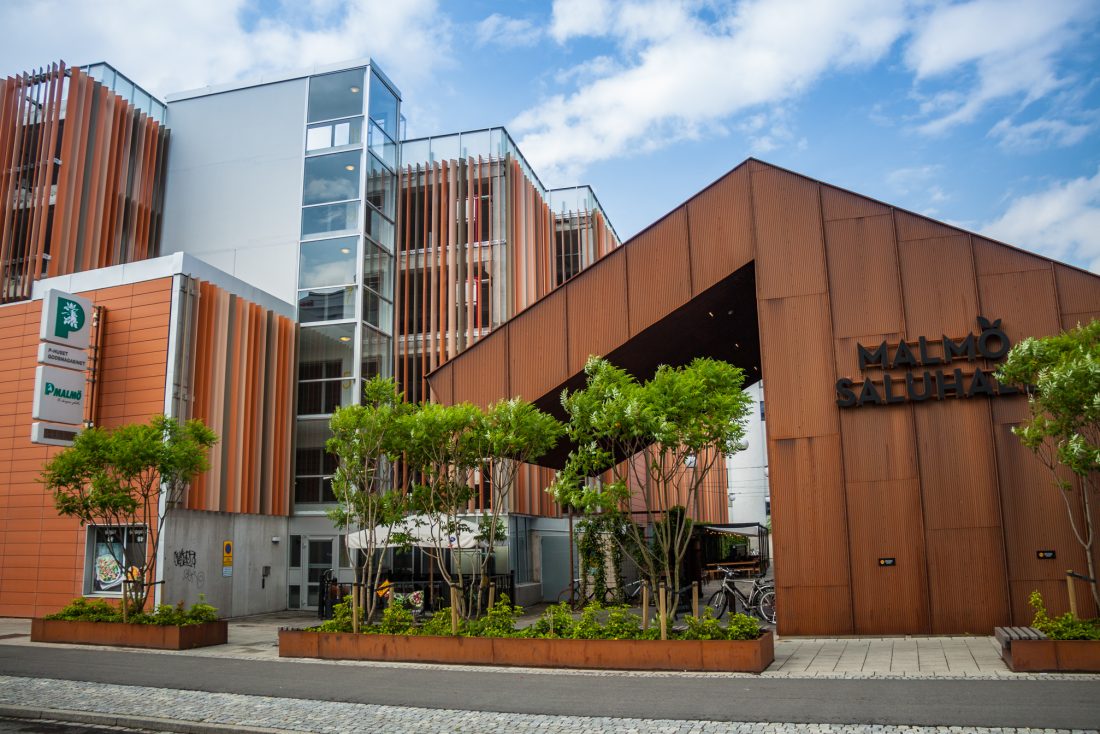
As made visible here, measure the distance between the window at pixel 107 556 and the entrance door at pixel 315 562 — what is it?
5.91 m

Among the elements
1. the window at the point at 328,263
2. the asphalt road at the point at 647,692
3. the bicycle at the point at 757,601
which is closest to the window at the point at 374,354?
the window at the point at 328,263

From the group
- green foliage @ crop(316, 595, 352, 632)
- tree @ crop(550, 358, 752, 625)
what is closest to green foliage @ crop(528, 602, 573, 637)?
tree @ crop(550, 358, 752, 625)

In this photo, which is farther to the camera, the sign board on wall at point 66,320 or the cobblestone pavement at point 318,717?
the sign board on wall at point 66,320

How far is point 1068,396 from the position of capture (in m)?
12.2

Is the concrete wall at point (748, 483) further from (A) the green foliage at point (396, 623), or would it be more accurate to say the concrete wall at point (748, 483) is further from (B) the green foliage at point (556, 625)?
(B) the green foliage at point (556, 625)

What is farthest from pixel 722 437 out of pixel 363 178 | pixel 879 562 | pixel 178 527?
pixel 363 178

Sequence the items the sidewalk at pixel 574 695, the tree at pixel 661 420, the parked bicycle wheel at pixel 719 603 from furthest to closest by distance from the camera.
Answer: the parked bicycle wheel at pixel 719 603
the tree at pixel 661 420
the sidewalk at pixel 574 695

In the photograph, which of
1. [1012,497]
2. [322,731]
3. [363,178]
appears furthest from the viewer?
[363,178]

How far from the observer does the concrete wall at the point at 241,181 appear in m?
31.4

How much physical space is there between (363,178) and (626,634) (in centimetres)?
2232

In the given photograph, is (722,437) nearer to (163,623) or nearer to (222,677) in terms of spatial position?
(222,677)

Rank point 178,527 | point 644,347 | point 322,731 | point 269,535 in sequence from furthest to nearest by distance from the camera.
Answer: point 269,535, point 178,527, point 644,347, point 322,731

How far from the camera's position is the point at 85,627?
1789 centimetres

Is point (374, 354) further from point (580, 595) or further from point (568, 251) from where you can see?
point (580, 595)
